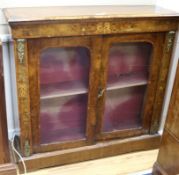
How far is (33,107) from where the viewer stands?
64.4 inches

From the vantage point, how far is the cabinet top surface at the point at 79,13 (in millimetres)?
1425

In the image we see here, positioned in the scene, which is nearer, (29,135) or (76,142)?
(29,135)

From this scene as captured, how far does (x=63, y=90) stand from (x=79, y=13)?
1.44 ft

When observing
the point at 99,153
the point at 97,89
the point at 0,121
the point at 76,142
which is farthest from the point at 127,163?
the point at 0,121

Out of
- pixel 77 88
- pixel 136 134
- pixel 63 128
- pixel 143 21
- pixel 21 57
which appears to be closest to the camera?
pixel 21 57

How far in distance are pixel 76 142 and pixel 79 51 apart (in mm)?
577

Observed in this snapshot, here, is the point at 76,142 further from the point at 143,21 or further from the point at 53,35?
the point at 143,21

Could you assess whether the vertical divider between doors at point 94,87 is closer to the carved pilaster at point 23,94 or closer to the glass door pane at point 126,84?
the glass door pane at point 126,84

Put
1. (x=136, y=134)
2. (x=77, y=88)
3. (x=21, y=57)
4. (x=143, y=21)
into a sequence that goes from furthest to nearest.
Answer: (x=136, y=134), (x=77, y=88), (x=143, y=21), (x=21, y=57)

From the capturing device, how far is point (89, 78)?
5.53ft

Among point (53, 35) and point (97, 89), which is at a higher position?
point (53, 35)

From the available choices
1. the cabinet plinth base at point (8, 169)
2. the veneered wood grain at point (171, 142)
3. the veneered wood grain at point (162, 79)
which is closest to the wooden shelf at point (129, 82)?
the veneered wood grain at point (162, 79)

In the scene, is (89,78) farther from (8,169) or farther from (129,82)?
(8,169)

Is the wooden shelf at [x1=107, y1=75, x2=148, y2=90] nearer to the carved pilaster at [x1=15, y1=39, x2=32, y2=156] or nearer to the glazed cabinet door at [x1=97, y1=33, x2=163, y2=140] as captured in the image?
the glazed cabinet door at [x1=97, y1=33, x2=163, y2=140]
